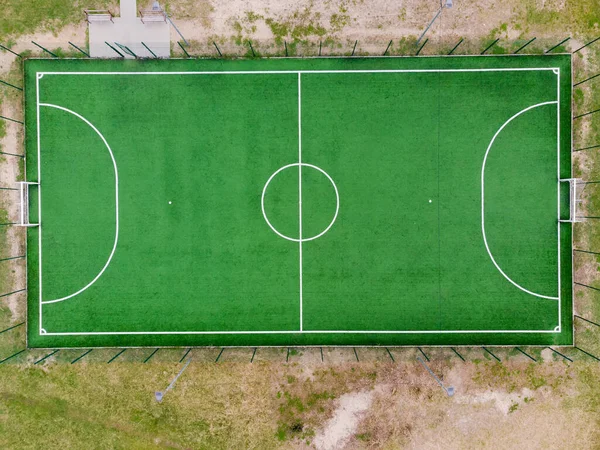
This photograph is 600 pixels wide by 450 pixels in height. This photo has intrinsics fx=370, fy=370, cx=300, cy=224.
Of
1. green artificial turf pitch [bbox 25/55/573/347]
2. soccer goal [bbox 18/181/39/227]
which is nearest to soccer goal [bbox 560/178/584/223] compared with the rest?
green artificial turf pitch [bbox 25/55/573/347]

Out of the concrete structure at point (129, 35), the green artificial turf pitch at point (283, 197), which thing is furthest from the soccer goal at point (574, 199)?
the concrete structure at point (129, 35)

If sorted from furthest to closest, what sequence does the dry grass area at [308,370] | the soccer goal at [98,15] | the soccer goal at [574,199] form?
1. the dry grass area at [308,370]
2. the soccer goal at [98,15]
3. the soccer goal at [574,199]

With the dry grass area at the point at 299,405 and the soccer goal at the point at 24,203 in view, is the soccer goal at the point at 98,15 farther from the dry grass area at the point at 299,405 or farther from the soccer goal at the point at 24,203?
the dry grass area at the point at 299,405

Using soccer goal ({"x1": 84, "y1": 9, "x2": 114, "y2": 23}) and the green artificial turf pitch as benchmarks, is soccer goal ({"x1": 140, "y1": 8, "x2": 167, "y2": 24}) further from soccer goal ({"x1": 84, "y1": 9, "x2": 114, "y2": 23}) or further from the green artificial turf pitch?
the green artificial turf pitch

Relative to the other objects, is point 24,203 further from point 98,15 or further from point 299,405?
point 299,405

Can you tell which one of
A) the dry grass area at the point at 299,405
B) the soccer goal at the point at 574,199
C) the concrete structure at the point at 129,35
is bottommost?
the dry grass area at the point at 299,405

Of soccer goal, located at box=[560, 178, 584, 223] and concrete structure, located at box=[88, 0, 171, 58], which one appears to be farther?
concrete structure, located at box=[88, 0, 171, 58]
